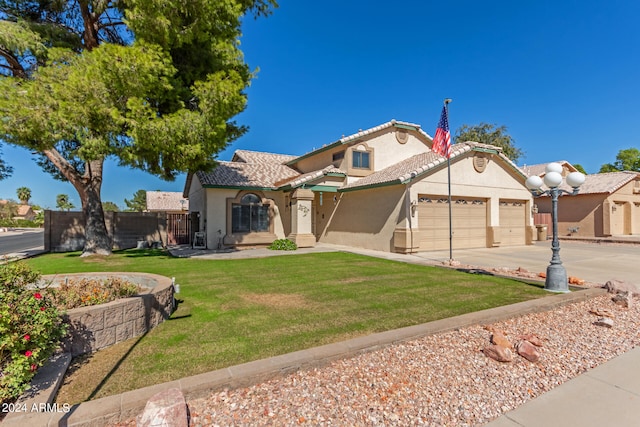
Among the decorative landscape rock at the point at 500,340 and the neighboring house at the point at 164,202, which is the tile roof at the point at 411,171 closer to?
the decorative landscape rock at the point at 500,340

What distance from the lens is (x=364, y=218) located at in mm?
16906

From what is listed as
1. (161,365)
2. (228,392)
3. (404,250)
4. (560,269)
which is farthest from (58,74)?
(560,269)

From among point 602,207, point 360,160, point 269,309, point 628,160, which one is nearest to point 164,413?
point 269,309

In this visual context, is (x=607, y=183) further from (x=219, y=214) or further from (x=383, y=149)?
(x=219, y=214)

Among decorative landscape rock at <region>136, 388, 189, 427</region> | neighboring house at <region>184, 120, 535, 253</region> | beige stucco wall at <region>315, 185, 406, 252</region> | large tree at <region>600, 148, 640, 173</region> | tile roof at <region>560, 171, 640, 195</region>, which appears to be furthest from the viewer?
large tree at <region>600, 148, 640, 173</region>

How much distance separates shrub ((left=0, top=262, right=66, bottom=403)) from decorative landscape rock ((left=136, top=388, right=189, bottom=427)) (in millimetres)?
1162

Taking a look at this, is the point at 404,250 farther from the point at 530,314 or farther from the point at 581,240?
the point at 581,240

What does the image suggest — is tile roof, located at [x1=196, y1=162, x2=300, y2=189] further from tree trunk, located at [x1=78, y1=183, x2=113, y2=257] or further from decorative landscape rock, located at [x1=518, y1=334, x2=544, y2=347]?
decorative landscape rock, located at [x1=518, y1=334, x2=544, y2=347]

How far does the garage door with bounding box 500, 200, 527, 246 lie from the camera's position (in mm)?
18062

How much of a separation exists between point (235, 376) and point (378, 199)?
13530 mm

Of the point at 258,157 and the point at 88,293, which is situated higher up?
the point at 258,157

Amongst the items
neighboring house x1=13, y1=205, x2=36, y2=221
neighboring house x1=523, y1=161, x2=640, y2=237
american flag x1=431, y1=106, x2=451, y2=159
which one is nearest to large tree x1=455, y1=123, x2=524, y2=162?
neighboring house x1=523, y1=161, x2=640, y2=237

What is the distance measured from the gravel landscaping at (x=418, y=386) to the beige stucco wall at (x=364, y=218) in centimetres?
1017

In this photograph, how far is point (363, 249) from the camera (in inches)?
647
